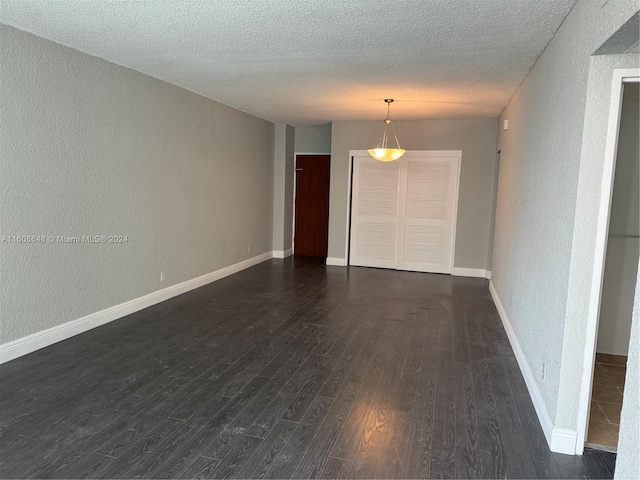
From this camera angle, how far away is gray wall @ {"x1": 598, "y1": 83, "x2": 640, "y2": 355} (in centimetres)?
349

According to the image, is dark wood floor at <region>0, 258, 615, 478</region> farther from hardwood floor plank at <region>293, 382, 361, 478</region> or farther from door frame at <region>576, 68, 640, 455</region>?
door frame at <region>576, 68, 640, 455</region>

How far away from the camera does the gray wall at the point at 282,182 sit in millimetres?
7910

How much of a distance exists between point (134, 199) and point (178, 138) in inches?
41.4

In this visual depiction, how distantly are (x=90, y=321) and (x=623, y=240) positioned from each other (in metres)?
4.72

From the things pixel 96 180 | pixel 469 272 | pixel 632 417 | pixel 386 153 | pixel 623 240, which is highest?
pixel 386 153

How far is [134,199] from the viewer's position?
4.46 metres

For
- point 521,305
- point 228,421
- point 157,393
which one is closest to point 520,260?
point 521,305

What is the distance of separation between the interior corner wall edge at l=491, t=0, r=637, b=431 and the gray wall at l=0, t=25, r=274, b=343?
3729mm

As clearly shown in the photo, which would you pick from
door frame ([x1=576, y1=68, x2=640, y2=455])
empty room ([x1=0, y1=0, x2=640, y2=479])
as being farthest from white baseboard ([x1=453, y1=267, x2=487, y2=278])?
door frame ([x1=576, y1=68, x2=640, y2=455])

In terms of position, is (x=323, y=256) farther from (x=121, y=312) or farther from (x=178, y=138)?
(x=121, y=312)

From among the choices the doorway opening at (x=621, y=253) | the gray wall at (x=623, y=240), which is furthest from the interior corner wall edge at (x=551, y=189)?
the gray wall at (x=623, y=240)

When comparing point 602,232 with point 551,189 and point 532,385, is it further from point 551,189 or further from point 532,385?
point 532,385

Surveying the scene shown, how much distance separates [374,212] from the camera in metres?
7.37

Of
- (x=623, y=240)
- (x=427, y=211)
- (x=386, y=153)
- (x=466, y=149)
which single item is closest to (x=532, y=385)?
(x=623, y=240)
